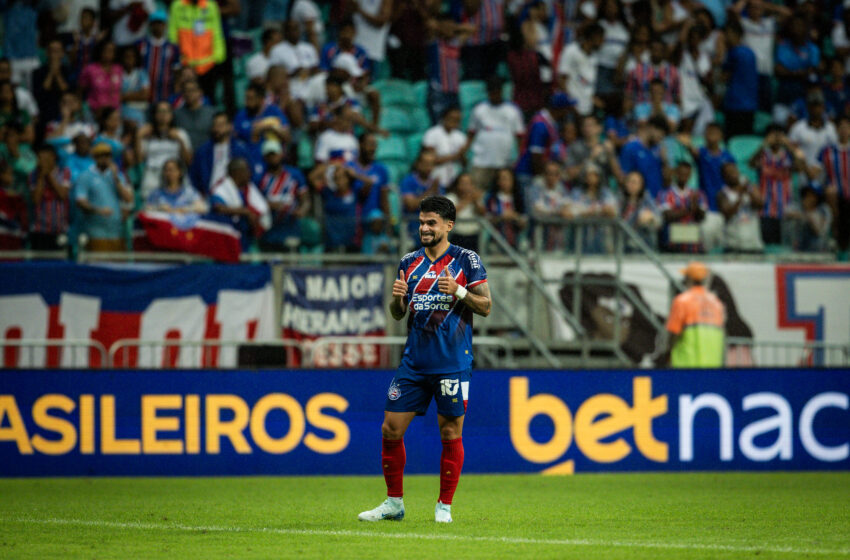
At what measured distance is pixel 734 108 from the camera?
20812 millimetres

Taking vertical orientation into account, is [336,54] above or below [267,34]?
below

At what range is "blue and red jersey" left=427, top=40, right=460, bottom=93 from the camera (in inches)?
764

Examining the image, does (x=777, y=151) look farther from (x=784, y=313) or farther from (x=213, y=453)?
(x=213, y=453)

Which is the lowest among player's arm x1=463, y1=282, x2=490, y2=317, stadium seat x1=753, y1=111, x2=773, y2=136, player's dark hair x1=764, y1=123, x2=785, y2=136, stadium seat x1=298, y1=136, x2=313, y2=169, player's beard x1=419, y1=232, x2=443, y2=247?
player's arm x1=463, y1=282, x2=490, y2=317

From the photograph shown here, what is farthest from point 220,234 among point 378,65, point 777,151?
point 777,151

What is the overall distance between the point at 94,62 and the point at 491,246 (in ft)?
20.7

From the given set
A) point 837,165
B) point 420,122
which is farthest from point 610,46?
point 837,165

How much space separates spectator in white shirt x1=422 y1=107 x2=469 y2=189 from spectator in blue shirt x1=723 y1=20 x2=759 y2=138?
5.04 m

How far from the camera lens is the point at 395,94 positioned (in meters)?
19.5

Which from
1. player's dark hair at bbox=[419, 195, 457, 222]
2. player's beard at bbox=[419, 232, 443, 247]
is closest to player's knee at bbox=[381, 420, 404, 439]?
player's beard at bbox=[419, 232, 443, 247]

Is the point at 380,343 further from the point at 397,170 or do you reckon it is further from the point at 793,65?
the point at 793,65

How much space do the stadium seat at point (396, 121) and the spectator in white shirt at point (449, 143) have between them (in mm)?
818

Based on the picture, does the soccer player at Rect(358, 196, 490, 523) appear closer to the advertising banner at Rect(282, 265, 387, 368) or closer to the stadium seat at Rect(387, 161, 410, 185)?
the advertising banner at Rect(282, 265, 387, 368)

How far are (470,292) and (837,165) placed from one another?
42.1 feet
